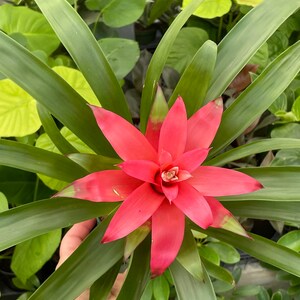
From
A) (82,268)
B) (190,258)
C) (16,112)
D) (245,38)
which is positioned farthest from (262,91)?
(16,112)

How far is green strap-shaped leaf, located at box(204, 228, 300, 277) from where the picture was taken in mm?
714

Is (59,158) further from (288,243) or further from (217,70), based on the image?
(288,243)

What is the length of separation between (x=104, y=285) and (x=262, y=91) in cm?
46

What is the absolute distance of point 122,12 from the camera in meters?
1.23

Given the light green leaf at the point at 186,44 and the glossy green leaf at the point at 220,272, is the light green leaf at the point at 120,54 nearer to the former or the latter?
the light green leaf at the point at 186,44

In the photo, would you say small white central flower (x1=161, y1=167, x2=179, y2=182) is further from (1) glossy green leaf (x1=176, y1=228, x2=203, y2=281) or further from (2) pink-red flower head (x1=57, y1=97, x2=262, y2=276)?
(1) glossy green leaf (x1=176, y1=228, x2=203, y2=281)

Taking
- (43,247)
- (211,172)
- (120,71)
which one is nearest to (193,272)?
(211,172)

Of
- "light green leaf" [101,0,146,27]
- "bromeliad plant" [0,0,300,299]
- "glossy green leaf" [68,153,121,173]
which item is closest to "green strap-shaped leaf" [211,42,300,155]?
"bromeliad plant" [0,0,300,299]

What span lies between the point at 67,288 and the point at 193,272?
0.21 m

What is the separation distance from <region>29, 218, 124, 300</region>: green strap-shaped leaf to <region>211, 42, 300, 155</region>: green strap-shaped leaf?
29cm

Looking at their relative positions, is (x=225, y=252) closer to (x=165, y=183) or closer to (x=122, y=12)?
(x=165, y=183)

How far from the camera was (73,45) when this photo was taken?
749 mm

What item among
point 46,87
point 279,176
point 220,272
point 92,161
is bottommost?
point 220,272

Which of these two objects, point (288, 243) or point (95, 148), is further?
point (288, 243)
